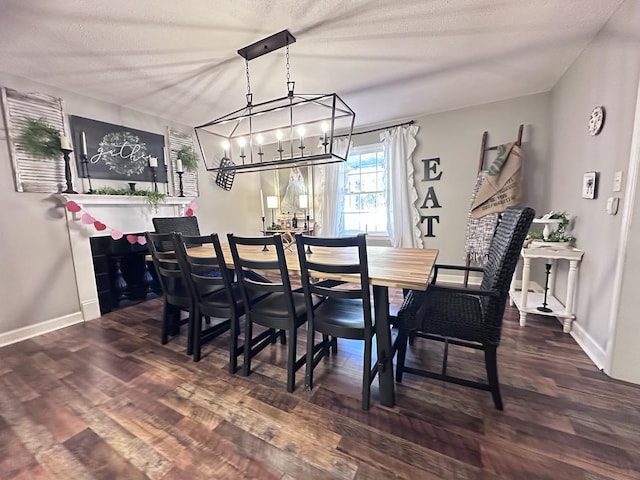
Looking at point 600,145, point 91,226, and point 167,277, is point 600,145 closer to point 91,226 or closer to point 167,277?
point 167,277

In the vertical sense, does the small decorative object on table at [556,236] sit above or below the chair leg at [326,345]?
above

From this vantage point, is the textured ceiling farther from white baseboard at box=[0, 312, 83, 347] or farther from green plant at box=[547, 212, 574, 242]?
white baseboard at box=[0, 312, 83, 347]

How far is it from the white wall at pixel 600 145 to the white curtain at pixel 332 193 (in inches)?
107

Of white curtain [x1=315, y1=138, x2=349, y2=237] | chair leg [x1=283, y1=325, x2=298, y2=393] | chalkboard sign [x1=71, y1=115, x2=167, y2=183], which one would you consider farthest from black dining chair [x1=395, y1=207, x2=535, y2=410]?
chalkboard sign [x1=71, y1=115, x2=167, y2=183]

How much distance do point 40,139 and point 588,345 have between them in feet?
16.6

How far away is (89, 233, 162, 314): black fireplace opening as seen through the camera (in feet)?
10.2

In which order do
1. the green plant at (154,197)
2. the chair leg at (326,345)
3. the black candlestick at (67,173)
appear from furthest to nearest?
the green plant at (154,197) < the black candlestick at (67,173) < the chair leg at (326,345)

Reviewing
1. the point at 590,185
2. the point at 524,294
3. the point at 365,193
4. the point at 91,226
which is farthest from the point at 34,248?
the point at 590,185

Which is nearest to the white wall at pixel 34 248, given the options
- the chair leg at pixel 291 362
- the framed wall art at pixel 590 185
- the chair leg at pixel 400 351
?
the chair leg at pixel 291 362

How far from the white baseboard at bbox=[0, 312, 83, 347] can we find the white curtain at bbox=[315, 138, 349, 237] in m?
3.40

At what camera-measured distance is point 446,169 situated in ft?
12.3

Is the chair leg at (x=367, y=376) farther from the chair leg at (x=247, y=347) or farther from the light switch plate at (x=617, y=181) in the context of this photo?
the light switch plate at (x=617, y=181)

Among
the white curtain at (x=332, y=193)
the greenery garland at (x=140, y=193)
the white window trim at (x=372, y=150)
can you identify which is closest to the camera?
the greenery garland at (x=140, y=193)

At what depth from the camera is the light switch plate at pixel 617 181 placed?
1.74 metres
